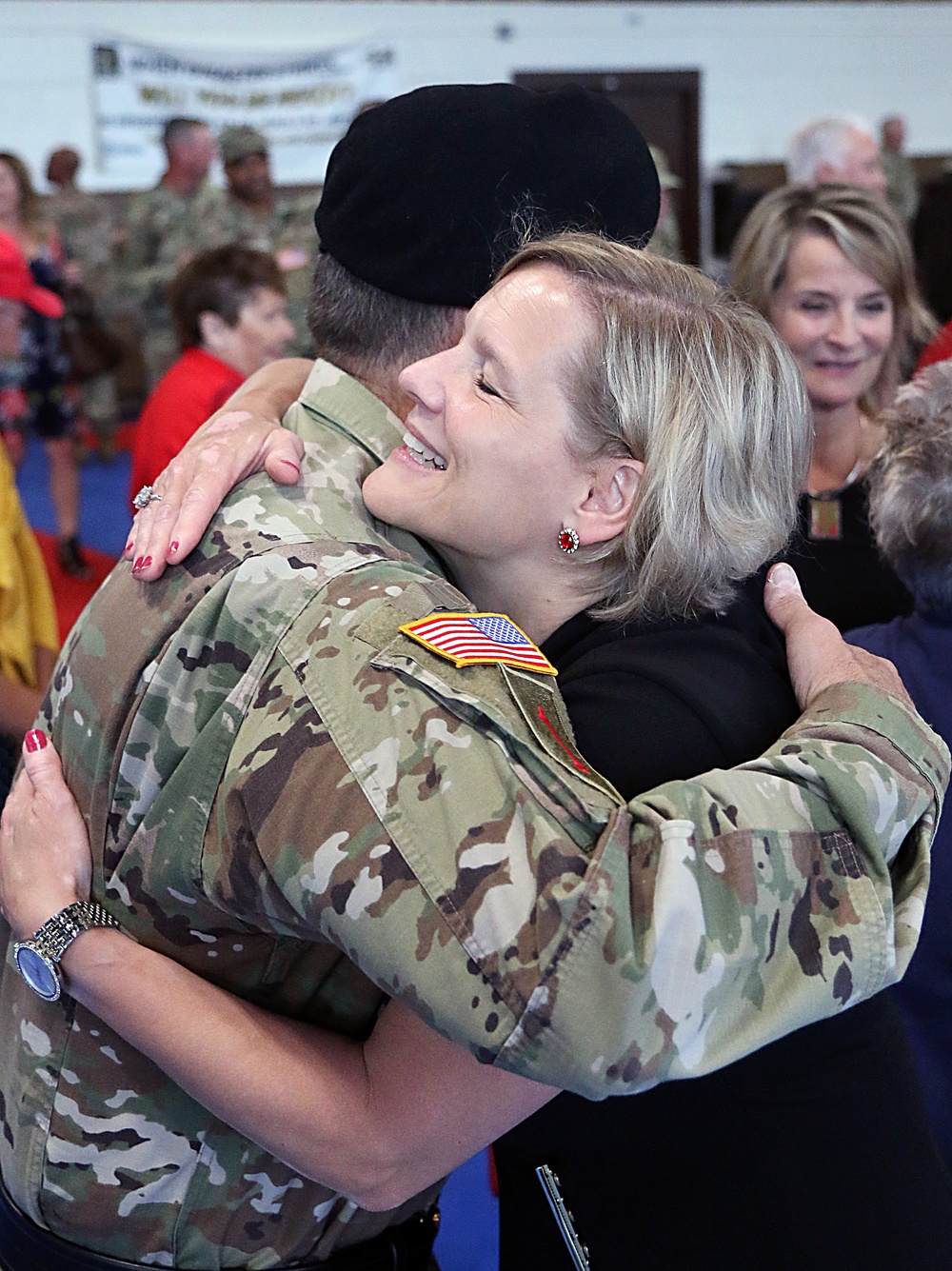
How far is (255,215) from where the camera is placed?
25.0 ft

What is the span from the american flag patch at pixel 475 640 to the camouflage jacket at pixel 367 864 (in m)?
0.01

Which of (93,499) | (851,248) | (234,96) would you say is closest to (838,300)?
(851,248)

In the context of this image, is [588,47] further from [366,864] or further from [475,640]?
[366,864]

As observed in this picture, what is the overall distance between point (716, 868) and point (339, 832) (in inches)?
10.4

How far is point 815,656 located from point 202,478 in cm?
61

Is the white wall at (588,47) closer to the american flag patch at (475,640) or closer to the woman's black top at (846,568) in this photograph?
the woman's black top at (846,568)

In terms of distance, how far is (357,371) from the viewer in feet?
4.50

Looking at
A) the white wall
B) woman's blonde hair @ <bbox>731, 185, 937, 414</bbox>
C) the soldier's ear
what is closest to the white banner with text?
the white wall

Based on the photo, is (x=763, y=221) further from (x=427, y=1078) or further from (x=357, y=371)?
(x=427, y=1078)

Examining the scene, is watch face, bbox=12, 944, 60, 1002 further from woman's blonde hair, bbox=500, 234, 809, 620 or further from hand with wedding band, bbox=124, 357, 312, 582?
woman's blonde hair, bbox=500, 234, 809, 620

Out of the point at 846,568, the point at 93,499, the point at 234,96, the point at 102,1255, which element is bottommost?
the point at 93,499

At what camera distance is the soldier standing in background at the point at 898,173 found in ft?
31.5

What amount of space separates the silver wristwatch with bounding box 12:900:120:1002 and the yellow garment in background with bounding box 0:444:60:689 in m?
1.49

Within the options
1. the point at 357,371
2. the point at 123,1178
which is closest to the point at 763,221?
the point at 357,371
